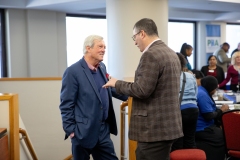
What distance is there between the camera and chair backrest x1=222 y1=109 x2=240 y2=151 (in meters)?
3.74

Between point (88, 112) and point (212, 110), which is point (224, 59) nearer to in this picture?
point (212, 110)

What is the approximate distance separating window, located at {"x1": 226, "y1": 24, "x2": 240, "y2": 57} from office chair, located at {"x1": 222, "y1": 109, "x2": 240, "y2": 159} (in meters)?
8.67

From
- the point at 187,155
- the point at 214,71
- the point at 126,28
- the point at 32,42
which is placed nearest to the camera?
the point at 187,155

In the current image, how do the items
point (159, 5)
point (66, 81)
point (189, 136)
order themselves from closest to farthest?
point (66, 81)
point (189, 136)
point (159, 5)

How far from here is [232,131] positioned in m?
3.78

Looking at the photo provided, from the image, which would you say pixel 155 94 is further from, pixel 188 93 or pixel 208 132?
pixel 208 132

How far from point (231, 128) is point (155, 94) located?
164cm

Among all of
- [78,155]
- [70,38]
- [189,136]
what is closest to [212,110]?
[189,136]

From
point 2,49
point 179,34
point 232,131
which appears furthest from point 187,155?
point 179,34

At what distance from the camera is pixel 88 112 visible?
2.91m

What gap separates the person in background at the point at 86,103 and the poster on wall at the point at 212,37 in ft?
28.1

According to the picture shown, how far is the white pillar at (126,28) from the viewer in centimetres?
609

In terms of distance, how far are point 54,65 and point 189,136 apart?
4.87m

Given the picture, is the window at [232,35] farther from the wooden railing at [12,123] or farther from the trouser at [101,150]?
the wooden railing at [12,123]
